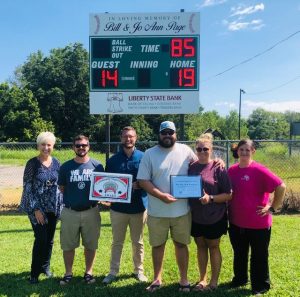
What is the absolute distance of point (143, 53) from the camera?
10734 mm

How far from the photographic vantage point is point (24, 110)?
4228cm

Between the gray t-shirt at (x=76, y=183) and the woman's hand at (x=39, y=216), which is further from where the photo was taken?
the woman's hand at (x=39, y=216)

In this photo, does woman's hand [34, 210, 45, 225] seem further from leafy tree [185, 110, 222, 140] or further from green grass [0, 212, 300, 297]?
leafy tree [185, 110, 222, 140]

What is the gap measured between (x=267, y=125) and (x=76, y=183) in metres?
129

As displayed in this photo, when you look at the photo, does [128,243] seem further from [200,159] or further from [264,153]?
[264,153]

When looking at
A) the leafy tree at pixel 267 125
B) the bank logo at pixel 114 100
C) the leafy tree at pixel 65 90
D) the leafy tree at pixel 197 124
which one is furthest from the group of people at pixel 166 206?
the leafy tree at pixel 267 125

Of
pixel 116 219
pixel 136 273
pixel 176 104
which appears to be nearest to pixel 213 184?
pixel 116 219

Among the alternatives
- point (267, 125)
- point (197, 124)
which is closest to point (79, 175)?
point (197, 124)

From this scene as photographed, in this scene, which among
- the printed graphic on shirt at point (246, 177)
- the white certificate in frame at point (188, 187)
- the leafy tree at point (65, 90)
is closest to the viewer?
the white certificate in frame at point (188, 187)

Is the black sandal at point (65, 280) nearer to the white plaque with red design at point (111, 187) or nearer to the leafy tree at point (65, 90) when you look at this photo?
the white plaque with red design at point (111, 187)

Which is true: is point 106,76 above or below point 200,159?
above

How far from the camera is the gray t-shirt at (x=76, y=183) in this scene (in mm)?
4988

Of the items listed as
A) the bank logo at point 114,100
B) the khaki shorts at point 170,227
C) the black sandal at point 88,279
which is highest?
the bank logo at point 114,100

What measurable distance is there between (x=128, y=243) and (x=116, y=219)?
2.11 meters
